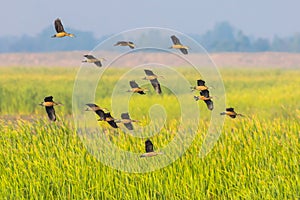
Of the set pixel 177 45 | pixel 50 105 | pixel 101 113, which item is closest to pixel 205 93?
pixel 177 45

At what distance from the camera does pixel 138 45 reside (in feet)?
21.9

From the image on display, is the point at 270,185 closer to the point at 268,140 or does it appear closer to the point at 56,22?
the point at 268,140

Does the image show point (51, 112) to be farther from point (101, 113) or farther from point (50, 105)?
point (101, 113)

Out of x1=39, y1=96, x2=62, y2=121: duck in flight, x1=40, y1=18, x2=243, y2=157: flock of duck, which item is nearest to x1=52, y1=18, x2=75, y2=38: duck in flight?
x1=40, y1=18, x2=243, y2=157: flock of duck

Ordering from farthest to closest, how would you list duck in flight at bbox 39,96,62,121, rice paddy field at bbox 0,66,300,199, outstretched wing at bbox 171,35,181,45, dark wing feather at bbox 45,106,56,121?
1. rice paddy field at bbox 0,66,300,199
2. outstretched wing at bbox 171,35,181,45
3. dark wing feather at bbox 45,106,56,121
4. duck in flight at bbox 39,96,62,121

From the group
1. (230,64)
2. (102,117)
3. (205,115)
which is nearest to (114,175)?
(102,117)

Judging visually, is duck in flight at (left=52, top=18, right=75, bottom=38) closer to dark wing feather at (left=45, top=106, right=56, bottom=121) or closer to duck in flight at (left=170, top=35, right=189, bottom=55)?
dark wing feather at (left=45, top=106, right=56, bottom=121)

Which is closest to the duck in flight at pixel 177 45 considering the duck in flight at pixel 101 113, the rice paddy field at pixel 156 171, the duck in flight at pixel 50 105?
the duck in flight at pixel 101 113

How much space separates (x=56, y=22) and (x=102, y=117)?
3.08ft

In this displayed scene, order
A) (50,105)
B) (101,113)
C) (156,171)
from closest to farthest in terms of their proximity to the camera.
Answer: (50,105)
(101,113)
(156,171)

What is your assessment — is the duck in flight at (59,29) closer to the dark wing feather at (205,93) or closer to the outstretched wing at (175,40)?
the outstretched wing at (175,40)

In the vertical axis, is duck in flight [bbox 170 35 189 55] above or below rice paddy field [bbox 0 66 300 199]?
above

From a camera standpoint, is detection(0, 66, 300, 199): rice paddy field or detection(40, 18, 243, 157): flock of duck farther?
detection(0, 66, 300, 199): rice paddy field

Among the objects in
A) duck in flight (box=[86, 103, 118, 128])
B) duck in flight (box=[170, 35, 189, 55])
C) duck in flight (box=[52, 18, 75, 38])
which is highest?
duck in flight (box=[52, 18, 75, 38])
